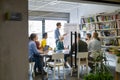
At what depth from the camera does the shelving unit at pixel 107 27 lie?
707 centimetres

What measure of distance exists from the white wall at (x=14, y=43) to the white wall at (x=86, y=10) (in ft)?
16.5

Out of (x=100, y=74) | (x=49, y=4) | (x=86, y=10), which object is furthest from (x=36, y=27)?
(x=100, y=74)

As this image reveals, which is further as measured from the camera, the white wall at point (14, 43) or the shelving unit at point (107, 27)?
the shelving unit at point (107, 27)

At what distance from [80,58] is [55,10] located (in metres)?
4.64

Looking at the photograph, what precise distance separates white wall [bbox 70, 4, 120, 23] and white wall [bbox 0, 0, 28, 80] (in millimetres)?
5037

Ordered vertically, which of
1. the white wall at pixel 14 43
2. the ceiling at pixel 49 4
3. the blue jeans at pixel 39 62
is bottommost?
the blue jeans at pixel 39 62

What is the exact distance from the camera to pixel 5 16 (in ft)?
9.78

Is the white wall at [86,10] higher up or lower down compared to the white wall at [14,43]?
higher up

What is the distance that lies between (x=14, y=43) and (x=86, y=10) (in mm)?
6428

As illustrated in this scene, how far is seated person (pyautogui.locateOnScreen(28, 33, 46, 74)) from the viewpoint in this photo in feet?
18.4

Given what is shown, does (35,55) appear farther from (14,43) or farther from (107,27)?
(107,27)

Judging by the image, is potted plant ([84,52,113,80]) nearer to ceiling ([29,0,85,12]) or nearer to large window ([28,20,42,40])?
ceiling ([29,0,85,12])

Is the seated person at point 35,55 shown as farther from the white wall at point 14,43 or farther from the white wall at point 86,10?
the white wall at point 86,10

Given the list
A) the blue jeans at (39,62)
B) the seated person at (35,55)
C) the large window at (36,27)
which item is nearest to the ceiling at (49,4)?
the large window at (36,27)
